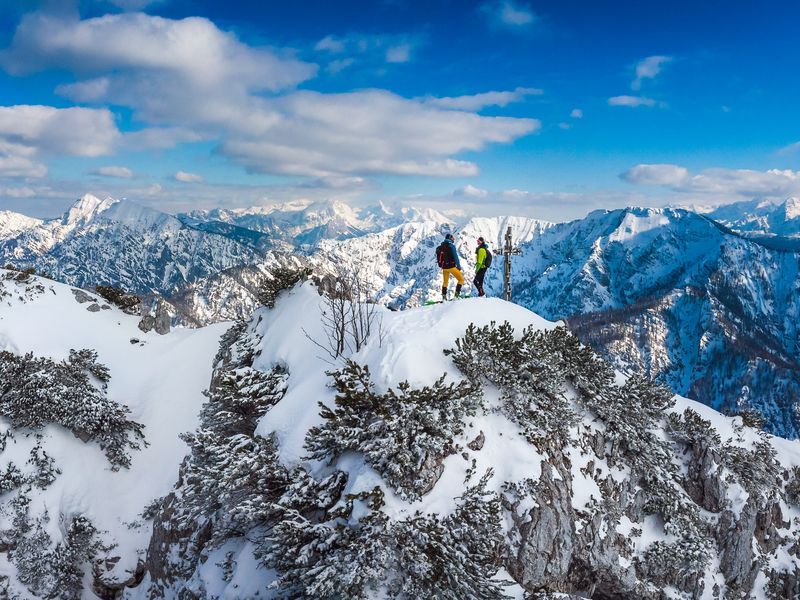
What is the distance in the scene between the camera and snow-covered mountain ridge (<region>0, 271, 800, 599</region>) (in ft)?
33.3

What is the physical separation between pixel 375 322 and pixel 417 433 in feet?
22.6

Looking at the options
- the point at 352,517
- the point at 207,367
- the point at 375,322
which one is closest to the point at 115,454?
the point at 207,367

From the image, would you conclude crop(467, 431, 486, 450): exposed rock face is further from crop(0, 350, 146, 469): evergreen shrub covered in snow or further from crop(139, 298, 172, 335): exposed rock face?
crop(139, 298, 172, 335): exposed rock face

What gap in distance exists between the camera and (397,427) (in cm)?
1157

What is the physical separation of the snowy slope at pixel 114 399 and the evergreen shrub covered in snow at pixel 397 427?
1947 centimetres

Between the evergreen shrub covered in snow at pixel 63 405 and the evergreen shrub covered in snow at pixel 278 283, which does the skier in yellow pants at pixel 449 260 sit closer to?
the evergreen shrub covered in snow at pixel 278 283

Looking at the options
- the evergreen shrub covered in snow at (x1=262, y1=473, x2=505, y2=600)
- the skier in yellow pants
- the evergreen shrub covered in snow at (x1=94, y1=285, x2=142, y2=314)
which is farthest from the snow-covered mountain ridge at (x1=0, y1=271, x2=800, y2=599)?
the evergreen shrub covered in snow at (x1=94, y1=285, x2=142, y2=314)

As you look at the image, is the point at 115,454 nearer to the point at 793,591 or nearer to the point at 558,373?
the point at 558,373

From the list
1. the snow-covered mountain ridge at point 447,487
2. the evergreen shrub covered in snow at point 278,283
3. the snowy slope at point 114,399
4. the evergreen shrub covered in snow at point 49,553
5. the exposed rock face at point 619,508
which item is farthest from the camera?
the evergreen shrub covered in snow at point 278,283

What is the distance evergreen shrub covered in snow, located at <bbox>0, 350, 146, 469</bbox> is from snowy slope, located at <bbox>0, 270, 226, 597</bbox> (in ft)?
2.17

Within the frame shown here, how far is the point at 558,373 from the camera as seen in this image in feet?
48.9

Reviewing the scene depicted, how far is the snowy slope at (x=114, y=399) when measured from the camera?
24.8 meters

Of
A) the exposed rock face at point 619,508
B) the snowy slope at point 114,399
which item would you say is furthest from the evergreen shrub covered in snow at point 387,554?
the snowy slope at point 114,399

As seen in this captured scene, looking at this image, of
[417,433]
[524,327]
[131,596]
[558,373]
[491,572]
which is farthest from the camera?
[131,596]
